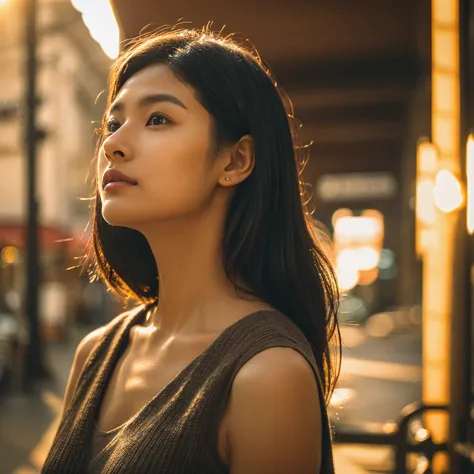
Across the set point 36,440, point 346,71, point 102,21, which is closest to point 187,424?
point 102,21

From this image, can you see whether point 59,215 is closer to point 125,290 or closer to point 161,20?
point 161,20

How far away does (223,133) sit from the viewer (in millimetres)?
1677

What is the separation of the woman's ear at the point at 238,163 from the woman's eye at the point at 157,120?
167 millimetres

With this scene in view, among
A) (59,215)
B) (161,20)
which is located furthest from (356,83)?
(59,215)

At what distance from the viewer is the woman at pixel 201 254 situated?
1504 mm

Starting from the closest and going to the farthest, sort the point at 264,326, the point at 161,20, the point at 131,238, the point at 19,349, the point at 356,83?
the point at 264,326, the point at 131,238, the point at 161,20, the point at 356,83, the point at 19,349

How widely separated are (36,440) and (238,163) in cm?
592

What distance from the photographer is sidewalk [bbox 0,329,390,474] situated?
5.88 meters

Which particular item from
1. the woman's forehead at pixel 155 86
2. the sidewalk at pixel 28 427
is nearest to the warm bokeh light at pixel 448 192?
the woman's forehead at pixel 155 86

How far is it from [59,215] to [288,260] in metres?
26.3

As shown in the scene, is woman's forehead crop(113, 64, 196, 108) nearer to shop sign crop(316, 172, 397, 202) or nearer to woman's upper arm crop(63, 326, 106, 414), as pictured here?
woman's upper arm crop(63, 326, 106, 414)

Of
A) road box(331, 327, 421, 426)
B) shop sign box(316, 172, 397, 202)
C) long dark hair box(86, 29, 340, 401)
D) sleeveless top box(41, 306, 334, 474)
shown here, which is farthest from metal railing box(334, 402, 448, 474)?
shop sign box(316, 172, 397, 202)

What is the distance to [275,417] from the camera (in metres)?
1.39

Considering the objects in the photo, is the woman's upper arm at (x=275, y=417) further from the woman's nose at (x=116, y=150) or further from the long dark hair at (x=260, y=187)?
the woman's nose at (x=116, y=150)
